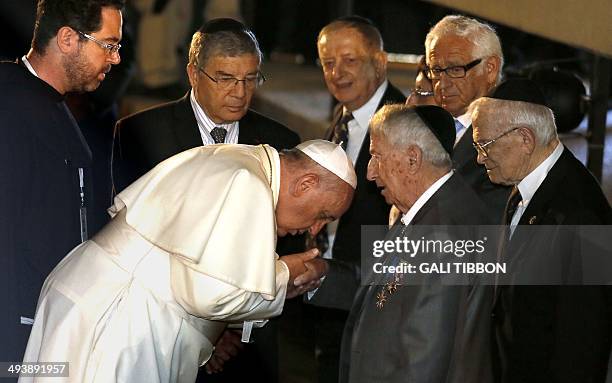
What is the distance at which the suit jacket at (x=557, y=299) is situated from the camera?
3676 mm

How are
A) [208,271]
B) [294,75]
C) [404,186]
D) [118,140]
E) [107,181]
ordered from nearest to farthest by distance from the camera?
1. [208,271]
2. [404,186]
3. [118,140]
4. [107,181]
5. [294,75]

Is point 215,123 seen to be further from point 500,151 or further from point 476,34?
point 500,151

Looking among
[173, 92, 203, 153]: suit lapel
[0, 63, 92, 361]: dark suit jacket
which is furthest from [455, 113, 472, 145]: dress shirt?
[0, 63, 92, 361]: dark suit jacket

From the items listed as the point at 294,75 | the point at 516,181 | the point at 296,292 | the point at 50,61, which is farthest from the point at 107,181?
the point at 294,75

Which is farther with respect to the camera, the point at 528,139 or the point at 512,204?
the point at 512,204

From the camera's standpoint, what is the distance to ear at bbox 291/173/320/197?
3.73 meters

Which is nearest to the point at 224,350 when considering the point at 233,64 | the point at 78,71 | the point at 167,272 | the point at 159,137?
the point at 159,137

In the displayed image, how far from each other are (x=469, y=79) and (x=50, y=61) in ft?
5.52

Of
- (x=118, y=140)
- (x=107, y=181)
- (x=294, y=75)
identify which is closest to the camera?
(x=118, y=140)

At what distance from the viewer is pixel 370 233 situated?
192 inches

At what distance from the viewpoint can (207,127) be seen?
4766 mm

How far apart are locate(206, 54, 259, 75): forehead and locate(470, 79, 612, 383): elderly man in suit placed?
1.14 m

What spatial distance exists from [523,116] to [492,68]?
985mm

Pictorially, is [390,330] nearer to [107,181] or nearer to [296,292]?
[296,292]
